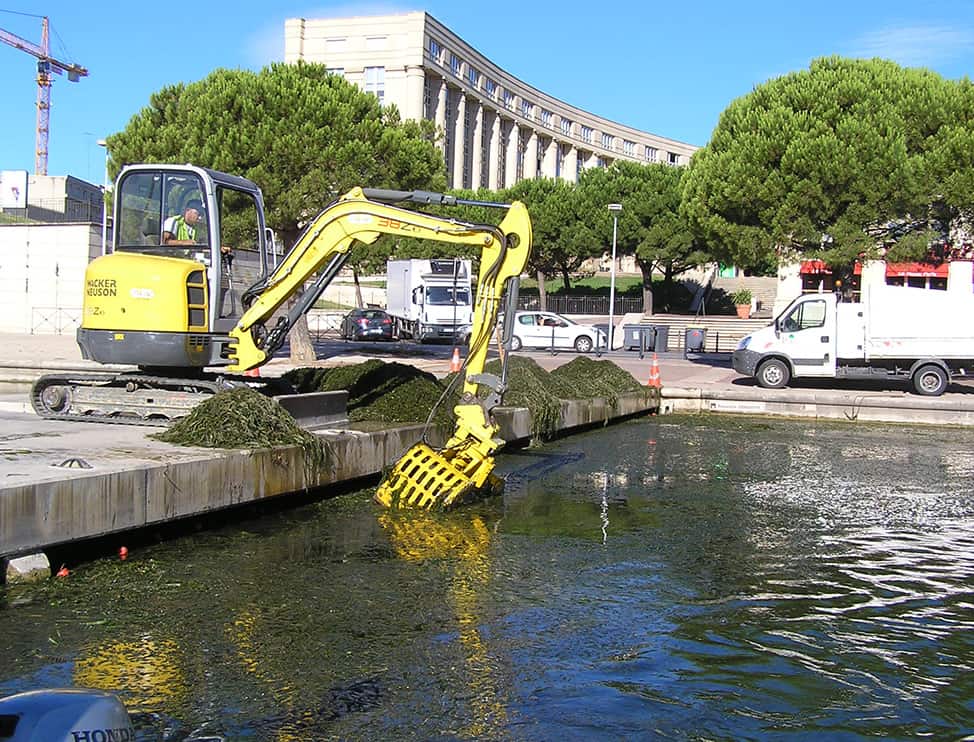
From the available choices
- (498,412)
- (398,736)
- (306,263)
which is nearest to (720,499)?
(498,412)

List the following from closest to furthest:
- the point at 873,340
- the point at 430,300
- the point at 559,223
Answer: the point at 873,340 < the point at 430,300 < the point at 559,223

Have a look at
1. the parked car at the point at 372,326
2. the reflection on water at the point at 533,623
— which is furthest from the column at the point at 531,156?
the reflection on water at the point at 533,623

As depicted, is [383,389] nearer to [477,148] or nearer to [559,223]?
[559,223]

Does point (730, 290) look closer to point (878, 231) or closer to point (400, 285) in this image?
point (400, 285)

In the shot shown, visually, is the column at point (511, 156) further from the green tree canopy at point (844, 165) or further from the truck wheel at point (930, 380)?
the truck wheel at point (930, 380)

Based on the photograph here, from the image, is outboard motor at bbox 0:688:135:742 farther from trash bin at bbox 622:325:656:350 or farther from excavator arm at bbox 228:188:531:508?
trash bin at bbox 622:325:656:350

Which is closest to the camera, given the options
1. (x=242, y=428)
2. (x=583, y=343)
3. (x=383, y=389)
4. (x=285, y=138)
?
(x=242, y=428)

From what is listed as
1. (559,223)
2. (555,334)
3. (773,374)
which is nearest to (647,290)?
(559,223)

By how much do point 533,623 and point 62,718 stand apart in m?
4.04

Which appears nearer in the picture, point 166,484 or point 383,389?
point 166,484

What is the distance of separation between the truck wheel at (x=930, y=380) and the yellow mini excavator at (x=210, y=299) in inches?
596

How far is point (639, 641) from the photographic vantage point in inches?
273

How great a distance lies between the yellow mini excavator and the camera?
11.3 m

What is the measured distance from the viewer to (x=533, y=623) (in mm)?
7262
